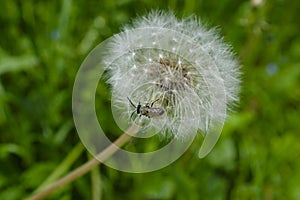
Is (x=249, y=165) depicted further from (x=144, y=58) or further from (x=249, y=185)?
(x=144, y=58)

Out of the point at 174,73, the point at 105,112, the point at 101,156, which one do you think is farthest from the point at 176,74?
the point at 105,112

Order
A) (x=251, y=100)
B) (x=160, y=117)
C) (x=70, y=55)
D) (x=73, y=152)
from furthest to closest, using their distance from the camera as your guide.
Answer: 1. (x=251, y=100)
2. (x=70, y=55)
3. (x=73, y=152)
4. (x=160, y=117)

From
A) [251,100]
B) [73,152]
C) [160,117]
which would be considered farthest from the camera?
[251,100]

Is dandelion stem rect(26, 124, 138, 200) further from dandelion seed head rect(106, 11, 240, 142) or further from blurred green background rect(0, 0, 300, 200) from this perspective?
blurred green background rect(0, 0, 300, 200)

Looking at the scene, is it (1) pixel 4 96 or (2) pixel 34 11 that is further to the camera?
(2) pixel 34 11

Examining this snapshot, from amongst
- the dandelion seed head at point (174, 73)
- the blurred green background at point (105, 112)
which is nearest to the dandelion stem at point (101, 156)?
the dandelion seed head at point (174, 73)

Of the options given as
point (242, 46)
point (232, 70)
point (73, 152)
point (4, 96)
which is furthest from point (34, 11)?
point (232, 70)

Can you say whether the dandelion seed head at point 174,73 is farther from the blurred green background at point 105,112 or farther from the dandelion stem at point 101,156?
the blurred green background at point 105,112
